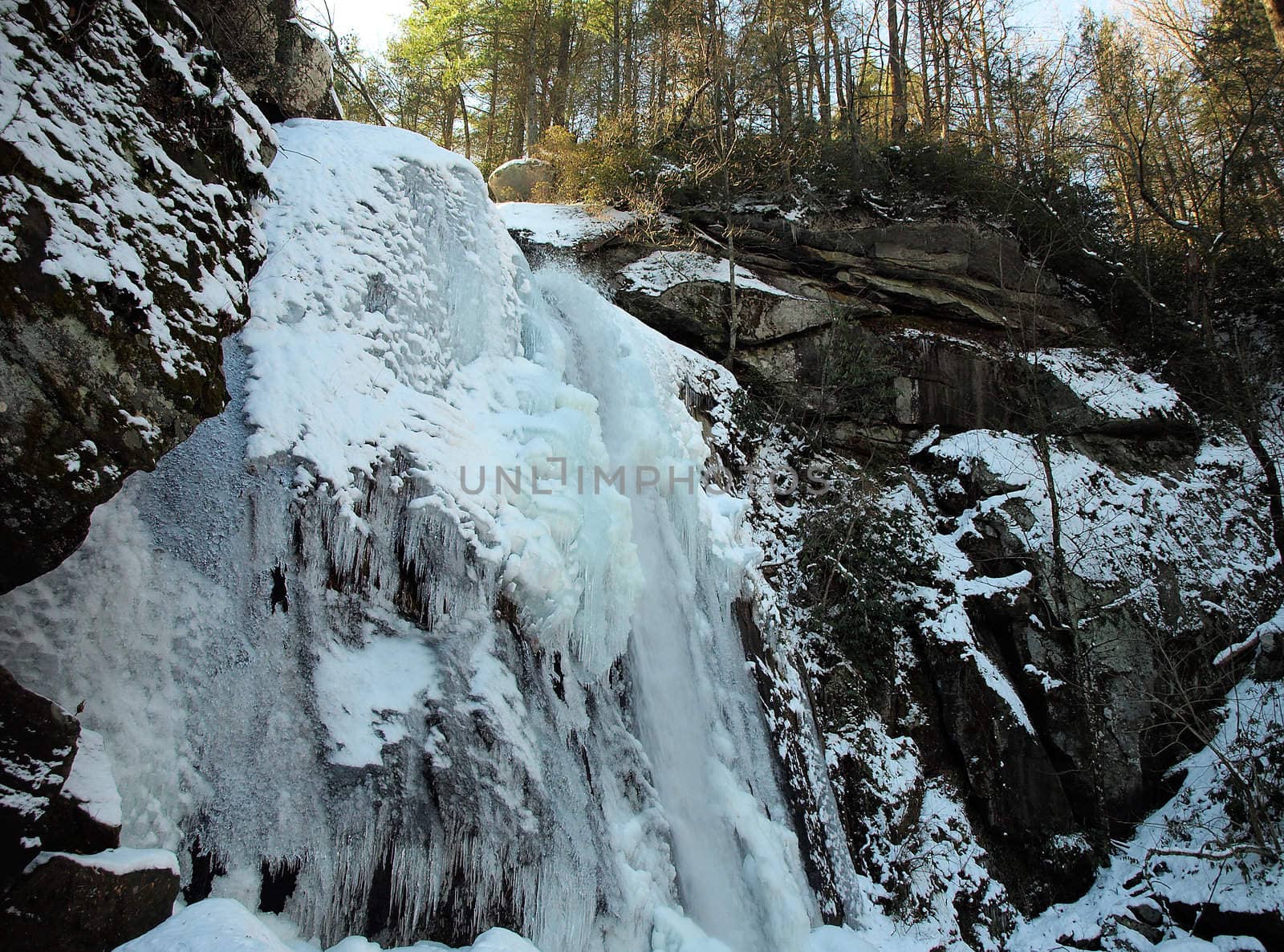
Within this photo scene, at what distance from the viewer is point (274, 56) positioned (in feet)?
19.5

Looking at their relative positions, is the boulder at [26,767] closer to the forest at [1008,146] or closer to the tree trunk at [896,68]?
the forest at [1008,146]

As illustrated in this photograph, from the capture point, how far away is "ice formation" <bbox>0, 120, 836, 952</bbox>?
3037 millimetres

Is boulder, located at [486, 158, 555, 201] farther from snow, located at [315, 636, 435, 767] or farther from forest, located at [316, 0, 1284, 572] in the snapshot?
snow, located at [315, 636, 435, 767]

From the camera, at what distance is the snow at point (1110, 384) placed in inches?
398

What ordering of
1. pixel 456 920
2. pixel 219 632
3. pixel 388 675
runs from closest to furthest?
1. pixel 219 632
2. pixel 456 920
3. pixel 388 675

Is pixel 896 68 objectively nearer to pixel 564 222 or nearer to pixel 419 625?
pixel 564 222

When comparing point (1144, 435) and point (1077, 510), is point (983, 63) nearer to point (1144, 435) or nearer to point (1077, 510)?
point (1144, 435)

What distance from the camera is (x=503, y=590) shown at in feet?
14.1

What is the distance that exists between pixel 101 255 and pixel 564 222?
9.21 m

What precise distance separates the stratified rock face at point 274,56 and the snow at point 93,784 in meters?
5.17

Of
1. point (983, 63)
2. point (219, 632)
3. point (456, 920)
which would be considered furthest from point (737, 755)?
point (983, 63)

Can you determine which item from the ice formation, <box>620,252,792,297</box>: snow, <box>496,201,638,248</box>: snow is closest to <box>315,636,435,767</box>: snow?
the ice formation

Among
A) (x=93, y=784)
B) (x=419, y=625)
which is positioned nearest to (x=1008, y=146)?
(x=419, y=625)

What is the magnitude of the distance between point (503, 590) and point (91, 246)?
267 cm
